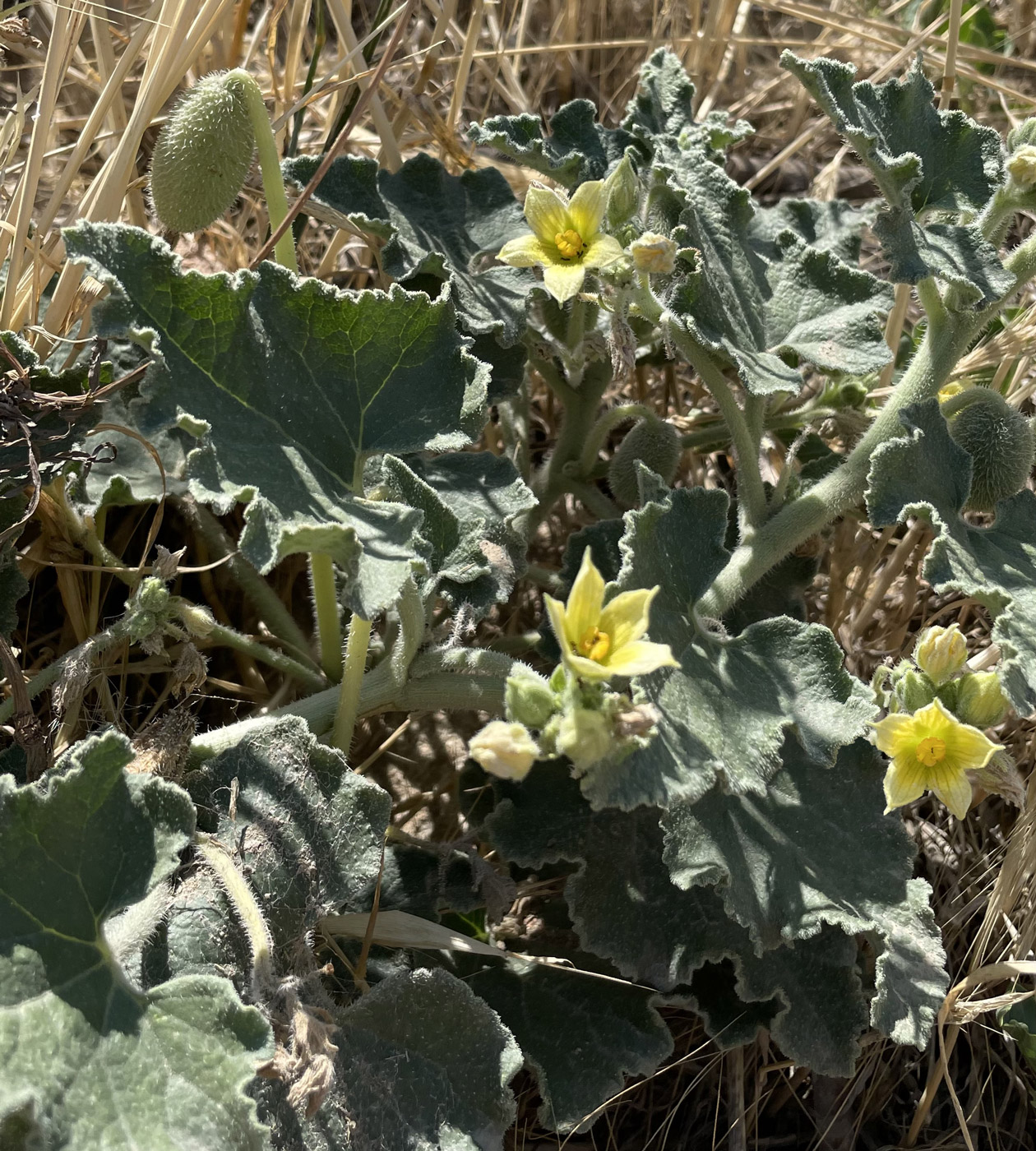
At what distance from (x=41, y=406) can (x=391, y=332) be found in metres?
0.59

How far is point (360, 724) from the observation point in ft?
7.31

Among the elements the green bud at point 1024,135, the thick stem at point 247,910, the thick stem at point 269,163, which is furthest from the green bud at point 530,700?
the green bud at point 1024,135

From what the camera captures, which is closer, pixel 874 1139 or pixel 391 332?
pixel 391 332

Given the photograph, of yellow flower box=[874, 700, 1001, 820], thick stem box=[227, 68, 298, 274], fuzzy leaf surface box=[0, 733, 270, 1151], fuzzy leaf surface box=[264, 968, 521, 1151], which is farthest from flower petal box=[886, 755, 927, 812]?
thick stem box=[227, 68, 298, 274]

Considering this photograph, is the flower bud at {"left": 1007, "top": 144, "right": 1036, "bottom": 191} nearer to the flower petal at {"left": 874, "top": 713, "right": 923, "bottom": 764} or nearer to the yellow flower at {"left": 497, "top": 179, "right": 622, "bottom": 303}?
the yellow flower at {"left": 497, "top": 179, "right": 622, "bottom": 303}

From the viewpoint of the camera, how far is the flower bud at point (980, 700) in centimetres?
164

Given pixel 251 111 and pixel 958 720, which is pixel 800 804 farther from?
pixel 251 111

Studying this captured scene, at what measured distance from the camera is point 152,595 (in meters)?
1.75

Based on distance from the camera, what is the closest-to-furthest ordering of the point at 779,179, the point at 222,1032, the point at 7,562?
1. the point at 222,1032
2. the point at 7,562
3. the point at 779,179

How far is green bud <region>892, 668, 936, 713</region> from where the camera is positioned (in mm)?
1652

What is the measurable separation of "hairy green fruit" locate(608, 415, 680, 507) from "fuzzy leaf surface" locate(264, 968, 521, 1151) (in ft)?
3.17

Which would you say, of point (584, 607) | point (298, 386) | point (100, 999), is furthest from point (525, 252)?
point (100, 999)

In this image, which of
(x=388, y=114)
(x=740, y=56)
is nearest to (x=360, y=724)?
(x=388, y=114)

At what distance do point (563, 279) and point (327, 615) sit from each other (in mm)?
706
